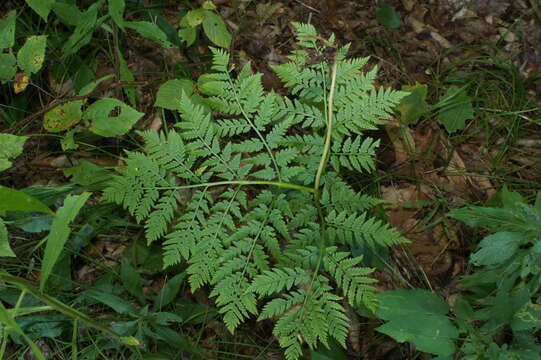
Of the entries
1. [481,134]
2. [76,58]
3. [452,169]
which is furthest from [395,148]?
[76,58]

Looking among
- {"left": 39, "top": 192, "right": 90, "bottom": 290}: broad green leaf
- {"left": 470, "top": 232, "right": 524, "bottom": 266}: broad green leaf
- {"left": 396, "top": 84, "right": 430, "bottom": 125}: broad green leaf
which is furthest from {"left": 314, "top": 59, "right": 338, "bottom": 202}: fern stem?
{"left": 39, "top": 192, "right": 90, "bottom": 290}: broad green leaf

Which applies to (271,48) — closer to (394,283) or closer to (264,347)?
(394,283)

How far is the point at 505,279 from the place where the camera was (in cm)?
199

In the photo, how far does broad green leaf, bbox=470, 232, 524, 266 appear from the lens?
6.33 ft

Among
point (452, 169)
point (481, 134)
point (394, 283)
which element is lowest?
point (394, 283)

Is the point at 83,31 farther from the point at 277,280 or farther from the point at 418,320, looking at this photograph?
the point at 418,320

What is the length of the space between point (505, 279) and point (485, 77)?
5.33ft

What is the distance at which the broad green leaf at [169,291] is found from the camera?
97.3 inches

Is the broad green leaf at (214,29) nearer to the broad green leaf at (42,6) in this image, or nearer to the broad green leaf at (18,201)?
the broad green leaf at (42,6)

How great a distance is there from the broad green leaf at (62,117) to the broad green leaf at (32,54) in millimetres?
246

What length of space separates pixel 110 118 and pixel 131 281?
914 millimetres

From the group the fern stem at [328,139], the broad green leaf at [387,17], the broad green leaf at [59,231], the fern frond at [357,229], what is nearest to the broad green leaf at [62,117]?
the broad green leaf at [59,231]

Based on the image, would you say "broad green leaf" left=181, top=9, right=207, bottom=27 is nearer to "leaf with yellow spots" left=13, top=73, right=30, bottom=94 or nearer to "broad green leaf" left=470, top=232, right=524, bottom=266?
"leaf with yellow spots" left=13, top=73, right=30, bottom=94

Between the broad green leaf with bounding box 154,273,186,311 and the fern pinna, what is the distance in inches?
16.3
